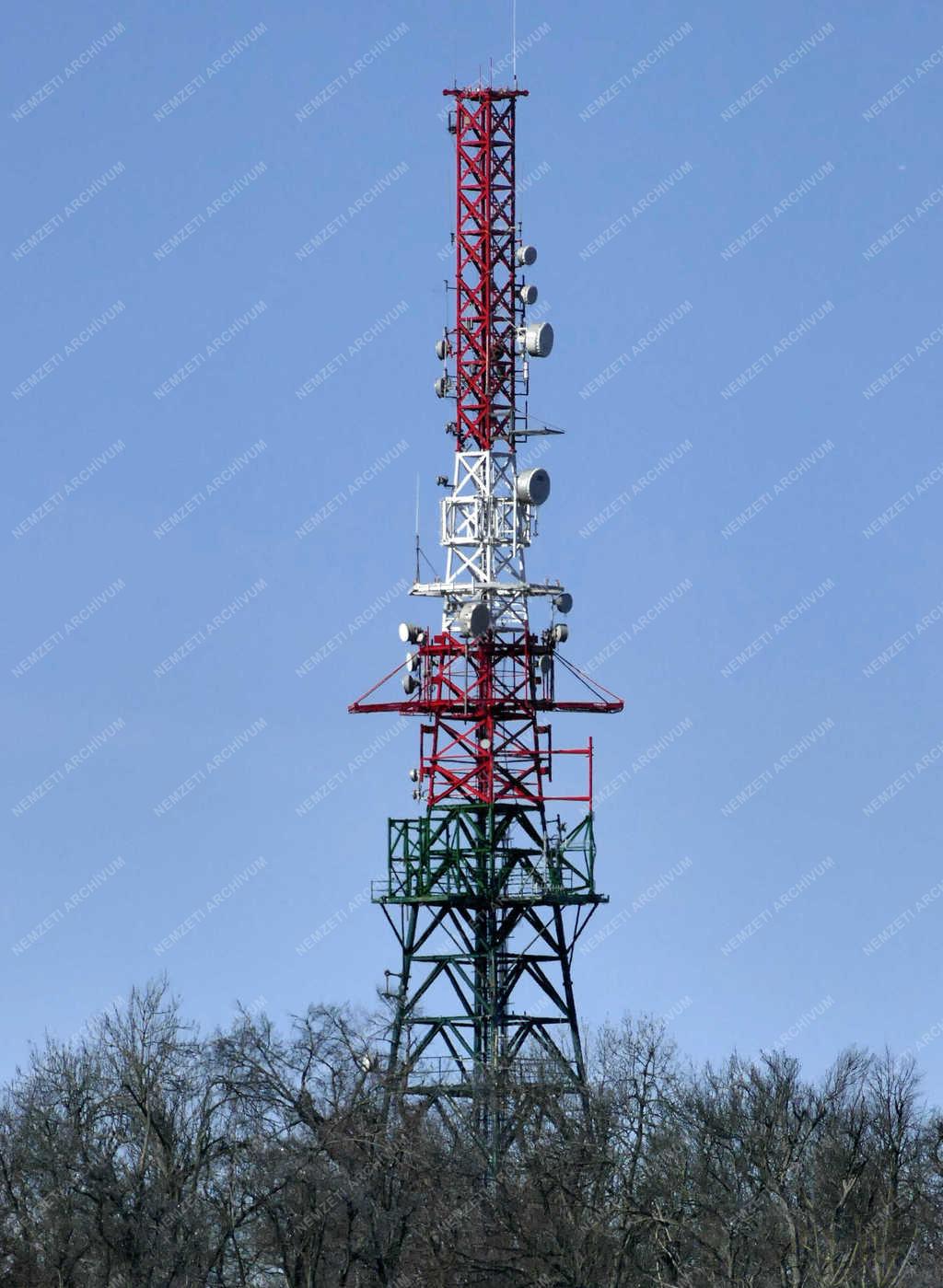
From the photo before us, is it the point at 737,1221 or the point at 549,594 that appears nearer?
the point at 737,1221

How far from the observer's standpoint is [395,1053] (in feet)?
364

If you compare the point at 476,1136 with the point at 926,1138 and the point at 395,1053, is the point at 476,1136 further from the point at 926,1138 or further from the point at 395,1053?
the point at 926,1138

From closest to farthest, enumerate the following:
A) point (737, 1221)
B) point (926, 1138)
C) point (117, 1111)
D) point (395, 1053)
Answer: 1. point (737, 1221)
2. point (117, 1111)
3. point (395, 1053)
4. point (926, 1138)

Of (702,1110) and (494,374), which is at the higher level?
(494,374)

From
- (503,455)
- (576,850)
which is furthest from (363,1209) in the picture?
(503,455)

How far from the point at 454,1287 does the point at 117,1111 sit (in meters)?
11.4

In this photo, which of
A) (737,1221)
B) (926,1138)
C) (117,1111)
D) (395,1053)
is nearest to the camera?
(737,1221)

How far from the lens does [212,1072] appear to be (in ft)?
343

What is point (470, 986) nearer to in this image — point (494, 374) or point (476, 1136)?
point (476, 1136)

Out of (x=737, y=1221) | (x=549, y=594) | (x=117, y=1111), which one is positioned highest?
(x=549, y=594)

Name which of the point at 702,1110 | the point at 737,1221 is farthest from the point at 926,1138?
the point at 737,1221

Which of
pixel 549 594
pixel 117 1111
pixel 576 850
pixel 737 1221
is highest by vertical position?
pixel 549 594

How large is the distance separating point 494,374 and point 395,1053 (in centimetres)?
2101

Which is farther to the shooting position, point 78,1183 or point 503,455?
point 503,455
